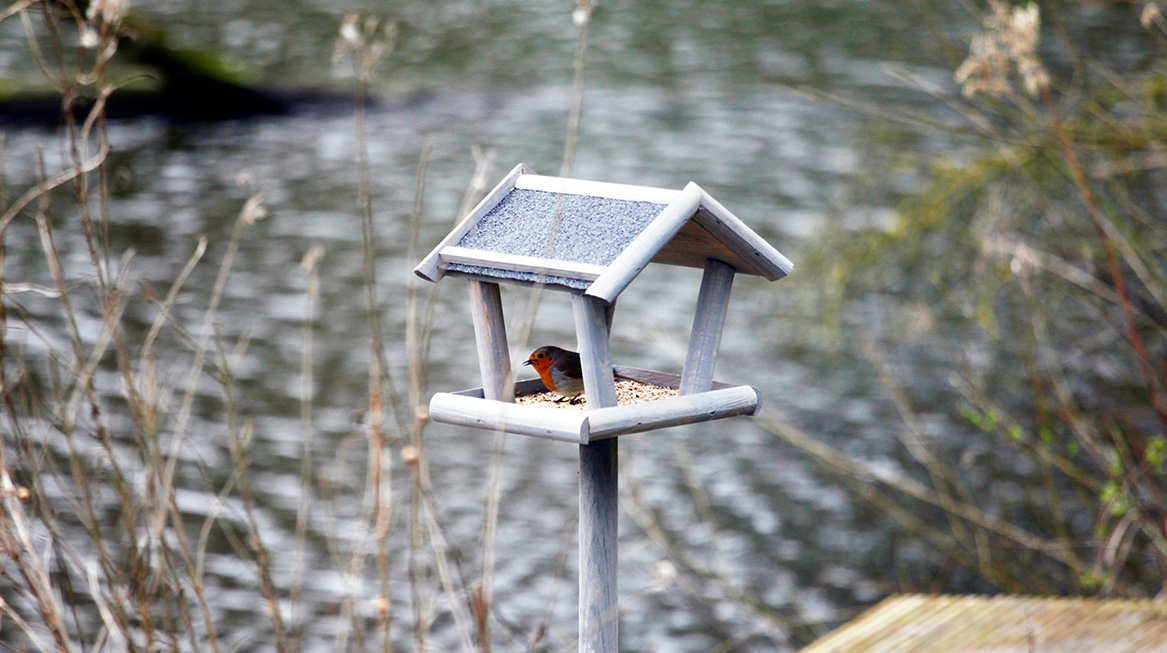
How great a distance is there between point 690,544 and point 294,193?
6691 millimetres

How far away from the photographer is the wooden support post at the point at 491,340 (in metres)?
1.67

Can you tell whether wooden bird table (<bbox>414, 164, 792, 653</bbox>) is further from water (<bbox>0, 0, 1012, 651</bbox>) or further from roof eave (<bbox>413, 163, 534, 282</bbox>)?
water (<bbox>0, 0, 1012, 651</bbox>)

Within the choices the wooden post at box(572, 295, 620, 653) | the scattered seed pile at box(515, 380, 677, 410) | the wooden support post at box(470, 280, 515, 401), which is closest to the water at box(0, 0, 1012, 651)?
the wooden post at box(572, 295, 620, 653)

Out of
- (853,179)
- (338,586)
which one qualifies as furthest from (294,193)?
(853,179)

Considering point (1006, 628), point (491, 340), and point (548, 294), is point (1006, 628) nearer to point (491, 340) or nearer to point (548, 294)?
point (491, 340)

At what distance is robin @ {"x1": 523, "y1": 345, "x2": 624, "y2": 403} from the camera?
5.47 feet

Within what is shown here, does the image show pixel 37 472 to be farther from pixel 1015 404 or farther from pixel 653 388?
pixel 1015 404

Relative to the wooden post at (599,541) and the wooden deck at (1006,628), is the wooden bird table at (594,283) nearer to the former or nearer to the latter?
the wooden post at (599,541)

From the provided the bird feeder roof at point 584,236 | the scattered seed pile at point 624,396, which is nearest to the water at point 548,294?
the scattered seed pile at point 624,396

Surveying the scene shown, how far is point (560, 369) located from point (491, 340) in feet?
0.36

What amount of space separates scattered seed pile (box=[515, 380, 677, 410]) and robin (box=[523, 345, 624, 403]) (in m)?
0.03

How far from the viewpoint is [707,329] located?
1673 millimetres

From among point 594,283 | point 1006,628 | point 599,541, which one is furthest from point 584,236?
point 1006,628

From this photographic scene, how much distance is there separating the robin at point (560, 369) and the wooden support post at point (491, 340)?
0.04m
